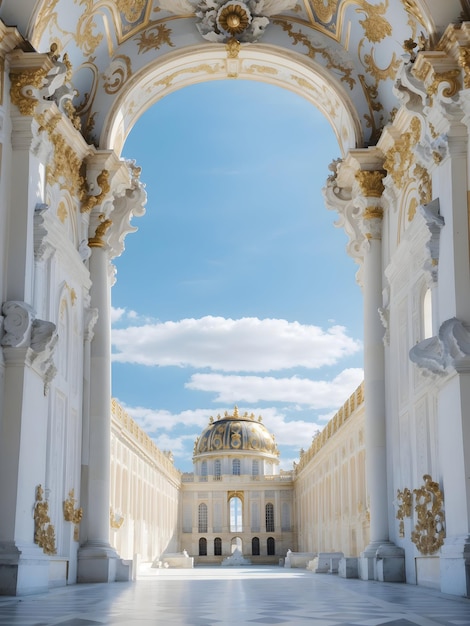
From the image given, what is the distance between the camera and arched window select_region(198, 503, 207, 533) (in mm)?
90812

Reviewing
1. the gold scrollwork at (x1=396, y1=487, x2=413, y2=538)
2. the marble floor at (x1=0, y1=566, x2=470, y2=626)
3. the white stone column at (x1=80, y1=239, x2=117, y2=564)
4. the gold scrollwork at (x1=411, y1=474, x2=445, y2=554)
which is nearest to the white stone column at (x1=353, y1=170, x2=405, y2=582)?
the gold scrollwork at (x1=396, y1=487, x2=413, y2=538)

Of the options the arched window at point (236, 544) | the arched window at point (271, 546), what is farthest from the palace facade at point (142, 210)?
the arched window at point (236, 544)

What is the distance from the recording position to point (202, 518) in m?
91.2

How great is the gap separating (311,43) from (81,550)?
1286 centimetres

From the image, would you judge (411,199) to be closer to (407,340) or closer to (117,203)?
(407,340)

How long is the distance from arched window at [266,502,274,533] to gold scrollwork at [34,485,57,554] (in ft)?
247

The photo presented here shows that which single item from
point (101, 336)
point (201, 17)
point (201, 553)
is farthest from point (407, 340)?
point (201, 553)

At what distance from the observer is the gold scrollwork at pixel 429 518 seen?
16.4 m

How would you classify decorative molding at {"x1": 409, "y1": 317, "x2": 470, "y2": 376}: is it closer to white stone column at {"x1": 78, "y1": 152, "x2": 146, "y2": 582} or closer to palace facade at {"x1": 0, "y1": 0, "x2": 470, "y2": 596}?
palace facade at {"x1": 0, "y1": 0, "x2": 470, "y2": 596}

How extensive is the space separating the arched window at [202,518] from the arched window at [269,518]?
6.04m

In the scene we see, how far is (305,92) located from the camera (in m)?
24.1

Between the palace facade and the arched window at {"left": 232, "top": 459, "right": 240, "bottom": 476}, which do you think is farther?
the arched window at {"left": 232, "top": 459, "right": 240, "bottom": 476}

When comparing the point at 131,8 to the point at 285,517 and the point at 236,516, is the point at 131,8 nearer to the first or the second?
the point at 285,517

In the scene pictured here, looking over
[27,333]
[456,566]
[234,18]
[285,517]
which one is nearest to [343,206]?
[234,18]
